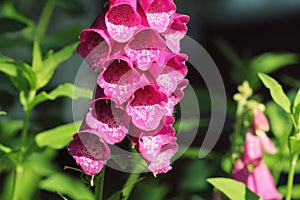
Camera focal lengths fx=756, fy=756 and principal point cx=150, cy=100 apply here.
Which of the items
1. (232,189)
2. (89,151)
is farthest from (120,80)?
(232,189)

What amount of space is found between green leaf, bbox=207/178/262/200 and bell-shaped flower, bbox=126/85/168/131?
243 mm

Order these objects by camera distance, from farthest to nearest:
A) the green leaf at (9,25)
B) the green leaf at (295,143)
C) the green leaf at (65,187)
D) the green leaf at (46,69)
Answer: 1. the green leaf at (65,187)
2. the green leaf at (9,25)
3. the green leaf at (46,69)
4. the green leaf at (295,143)

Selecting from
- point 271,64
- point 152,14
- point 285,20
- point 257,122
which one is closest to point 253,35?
point 285,20

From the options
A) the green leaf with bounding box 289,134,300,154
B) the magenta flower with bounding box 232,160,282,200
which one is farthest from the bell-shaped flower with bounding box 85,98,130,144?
the magenta flower with bounding box 232,160,282,200

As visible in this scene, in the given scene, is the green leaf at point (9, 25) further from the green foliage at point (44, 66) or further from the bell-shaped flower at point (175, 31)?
the bell-shaped flower at point (175, 31)

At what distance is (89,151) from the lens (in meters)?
1.37

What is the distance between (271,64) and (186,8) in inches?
183

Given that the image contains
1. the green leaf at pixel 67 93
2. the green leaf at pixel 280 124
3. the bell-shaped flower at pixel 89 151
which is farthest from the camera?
the green leaf at pixel 280 124

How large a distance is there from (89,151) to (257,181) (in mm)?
691

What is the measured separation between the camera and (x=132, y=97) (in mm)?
1384

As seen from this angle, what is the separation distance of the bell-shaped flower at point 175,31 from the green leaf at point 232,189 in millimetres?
312

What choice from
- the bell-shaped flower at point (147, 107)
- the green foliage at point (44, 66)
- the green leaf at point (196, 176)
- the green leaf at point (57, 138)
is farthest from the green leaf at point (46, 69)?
the green leaf at point (196, 176)

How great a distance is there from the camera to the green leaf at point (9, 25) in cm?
197

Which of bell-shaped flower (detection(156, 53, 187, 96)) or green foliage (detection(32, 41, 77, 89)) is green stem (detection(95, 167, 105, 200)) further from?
green foliage (detection(32, 41, 77, 89))
